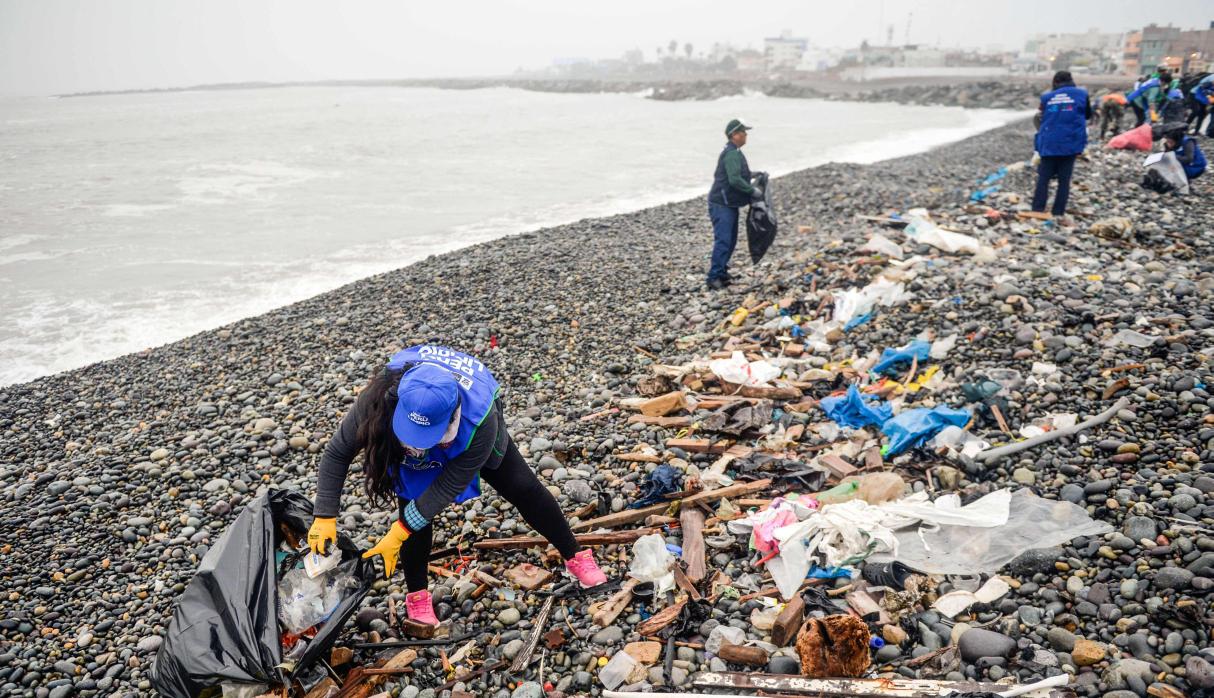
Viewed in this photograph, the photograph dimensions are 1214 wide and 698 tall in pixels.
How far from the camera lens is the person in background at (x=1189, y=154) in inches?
415

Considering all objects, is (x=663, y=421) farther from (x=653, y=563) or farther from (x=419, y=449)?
(x=419, y=449)

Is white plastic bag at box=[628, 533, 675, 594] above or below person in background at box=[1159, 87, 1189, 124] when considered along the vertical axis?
below

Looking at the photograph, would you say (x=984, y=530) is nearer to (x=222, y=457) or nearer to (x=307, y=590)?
(x=307, y=590)

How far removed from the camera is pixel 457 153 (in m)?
31.0

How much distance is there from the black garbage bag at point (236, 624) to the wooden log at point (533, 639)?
83 centimetres

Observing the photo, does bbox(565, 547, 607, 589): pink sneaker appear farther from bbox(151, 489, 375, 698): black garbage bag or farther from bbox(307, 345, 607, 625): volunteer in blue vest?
bbox(151, 489, 375, 698): black garbage bag

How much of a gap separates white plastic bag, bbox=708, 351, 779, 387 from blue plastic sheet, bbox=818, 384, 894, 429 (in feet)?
2.12

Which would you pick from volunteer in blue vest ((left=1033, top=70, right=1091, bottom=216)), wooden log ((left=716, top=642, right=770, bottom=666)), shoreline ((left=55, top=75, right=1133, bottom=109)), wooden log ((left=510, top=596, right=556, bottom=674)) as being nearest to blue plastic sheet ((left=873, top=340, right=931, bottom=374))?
wooden log ((left=716, top=642, right=770, bottom=666))

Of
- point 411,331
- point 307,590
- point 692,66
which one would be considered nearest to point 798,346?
point 411,331

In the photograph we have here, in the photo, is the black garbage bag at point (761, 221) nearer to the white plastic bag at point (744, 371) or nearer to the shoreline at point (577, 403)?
the shoreline at point (577, 403)

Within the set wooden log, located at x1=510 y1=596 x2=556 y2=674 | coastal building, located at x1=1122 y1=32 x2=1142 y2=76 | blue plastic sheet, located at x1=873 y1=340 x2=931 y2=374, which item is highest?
coastal building, located at x1=1122 y1=32 x2=1142 y2=76

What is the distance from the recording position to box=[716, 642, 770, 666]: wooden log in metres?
3.10

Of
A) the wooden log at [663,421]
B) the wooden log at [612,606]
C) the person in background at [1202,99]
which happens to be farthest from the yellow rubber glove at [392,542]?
the person in background at [1202,99]

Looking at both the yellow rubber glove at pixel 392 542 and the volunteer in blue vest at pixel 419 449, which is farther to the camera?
the yellow rubber glove at pixel 392 542
